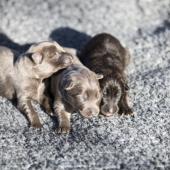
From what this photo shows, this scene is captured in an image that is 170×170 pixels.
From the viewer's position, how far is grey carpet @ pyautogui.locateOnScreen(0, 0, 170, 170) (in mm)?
8016

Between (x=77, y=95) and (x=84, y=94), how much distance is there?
104 mm

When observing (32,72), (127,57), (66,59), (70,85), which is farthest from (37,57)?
(127,57)

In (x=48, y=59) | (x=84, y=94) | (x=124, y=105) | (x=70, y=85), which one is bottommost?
(x=124, y=105)

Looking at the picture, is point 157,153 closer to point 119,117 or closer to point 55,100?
point 119,117

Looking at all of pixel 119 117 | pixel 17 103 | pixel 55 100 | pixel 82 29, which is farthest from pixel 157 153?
pixel 82 29

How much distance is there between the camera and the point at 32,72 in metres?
9.56

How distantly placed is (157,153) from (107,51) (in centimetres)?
291

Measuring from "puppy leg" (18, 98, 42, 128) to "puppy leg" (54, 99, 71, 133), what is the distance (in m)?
0.32

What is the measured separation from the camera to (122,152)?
26.6 feet

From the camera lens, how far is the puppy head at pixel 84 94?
8.80 m

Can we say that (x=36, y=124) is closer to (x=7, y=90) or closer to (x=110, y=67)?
(x=7, y=90)

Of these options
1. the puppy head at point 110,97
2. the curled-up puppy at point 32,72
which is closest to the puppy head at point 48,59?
the curled-up puppy at point 32,72

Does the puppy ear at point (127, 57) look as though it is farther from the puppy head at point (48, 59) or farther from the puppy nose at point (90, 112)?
the puppy nose at point (90, 112)

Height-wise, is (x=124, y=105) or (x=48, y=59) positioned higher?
(x=48, y=59)
